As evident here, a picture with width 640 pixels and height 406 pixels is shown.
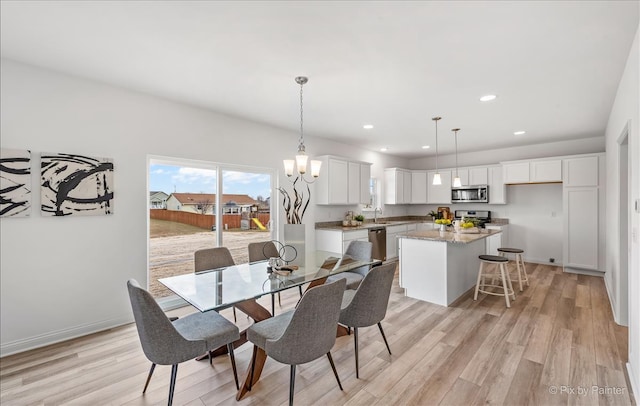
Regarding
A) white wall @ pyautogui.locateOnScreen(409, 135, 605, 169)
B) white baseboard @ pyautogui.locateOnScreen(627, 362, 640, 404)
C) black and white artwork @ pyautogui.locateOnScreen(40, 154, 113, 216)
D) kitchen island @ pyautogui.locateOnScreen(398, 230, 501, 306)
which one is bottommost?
white baseboard @ pyautogui.locateOnScreen(627, 362, 640, 404)

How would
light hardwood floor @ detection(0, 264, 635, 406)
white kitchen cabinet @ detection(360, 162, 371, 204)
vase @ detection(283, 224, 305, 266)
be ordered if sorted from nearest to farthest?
1. light hardwood floor @ detection(0, 264, 635, 406)
2. vase @ detection(283, 224, 305, 266)
3. white kitchen cabinet @ detection(360, 162, 371, 204)

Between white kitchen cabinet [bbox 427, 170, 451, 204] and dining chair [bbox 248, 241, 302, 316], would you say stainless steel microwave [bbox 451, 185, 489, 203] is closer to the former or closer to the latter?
white kitchen cabinet [bbox 427, 170, 451, 204]

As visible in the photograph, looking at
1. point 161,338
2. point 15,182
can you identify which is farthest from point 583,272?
point 15,182

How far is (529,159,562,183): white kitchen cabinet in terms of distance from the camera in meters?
5.38

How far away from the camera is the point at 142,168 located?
324 centimetres

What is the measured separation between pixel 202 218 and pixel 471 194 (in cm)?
576

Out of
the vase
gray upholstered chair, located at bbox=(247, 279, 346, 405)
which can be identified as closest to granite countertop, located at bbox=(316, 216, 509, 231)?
the vase

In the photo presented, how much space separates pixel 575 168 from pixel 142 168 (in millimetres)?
6973

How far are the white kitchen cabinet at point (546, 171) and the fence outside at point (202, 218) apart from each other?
5.30 m

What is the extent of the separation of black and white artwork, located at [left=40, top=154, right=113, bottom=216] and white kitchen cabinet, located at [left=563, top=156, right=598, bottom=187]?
7175mm

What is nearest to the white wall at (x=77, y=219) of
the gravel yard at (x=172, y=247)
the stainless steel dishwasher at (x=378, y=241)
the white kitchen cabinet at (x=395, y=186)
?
the gravel yard at (x=172, y=247)

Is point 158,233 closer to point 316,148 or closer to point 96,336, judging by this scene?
point 96,336

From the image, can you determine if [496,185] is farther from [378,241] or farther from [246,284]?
[246,284]

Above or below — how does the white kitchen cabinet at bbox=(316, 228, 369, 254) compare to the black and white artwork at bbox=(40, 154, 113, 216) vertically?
below
